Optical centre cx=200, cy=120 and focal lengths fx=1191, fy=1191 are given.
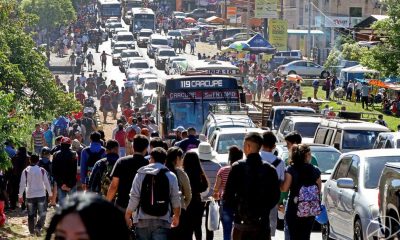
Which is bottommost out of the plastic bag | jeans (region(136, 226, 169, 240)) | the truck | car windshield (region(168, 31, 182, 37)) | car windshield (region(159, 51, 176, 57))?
the truck

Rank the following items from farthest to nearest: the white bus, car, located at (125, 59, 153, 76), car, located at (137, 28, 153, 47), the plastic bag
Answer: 1. the white bus
2. car, located at (137, 28, 153, 47)
3. car, located at (125, 59, 153, 76)
4. the plastic bag

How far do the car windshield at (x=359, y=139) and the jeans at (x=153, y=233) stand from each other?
13831 mm

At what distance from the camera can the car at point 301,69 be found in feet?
220

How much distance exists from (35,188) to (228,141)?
263 inches

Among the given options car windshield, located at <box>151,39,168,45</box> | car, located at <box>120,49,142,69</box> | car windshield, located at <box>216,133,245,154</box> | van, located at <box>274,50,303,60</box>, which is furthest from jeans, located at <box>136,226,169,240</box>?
car windshield, located at <box>151,39,168,45</box>

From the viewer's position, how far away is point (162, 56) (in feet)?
245

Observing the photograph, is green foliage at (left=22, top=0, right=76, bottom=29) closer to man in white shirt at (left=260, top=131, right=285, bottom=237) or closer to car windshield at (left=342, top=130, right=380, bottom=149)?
car windshield at (left=342, top=130, right=380, bottom=149)

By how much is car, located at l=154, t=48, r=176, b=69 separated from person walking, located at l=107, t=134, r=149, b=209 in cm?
6142

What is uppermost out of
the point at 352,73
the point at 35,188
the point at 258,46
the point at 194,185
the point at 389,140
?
the point at 194,185

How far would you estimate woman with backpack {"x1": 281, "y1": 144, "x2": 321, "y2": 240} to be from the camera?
11734mm

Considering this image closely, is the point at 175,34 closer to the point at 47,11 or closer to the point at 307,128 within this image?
the point at 47,11

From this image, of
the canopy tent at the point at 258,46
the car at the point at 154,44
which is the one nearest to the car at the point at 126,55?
the car at the point at 154,44

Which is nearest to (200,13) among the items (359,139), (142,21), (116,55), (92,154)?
(142,21)

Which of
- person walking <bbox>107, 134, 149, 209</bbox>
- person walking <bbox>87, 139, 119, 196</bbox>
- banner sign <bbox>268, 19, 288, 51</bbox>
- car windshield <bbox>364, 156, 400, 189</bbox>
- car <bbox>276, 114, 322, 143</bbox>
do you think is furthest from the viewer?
banner sign <bbox>268, 19, 288, 51</bbox>
